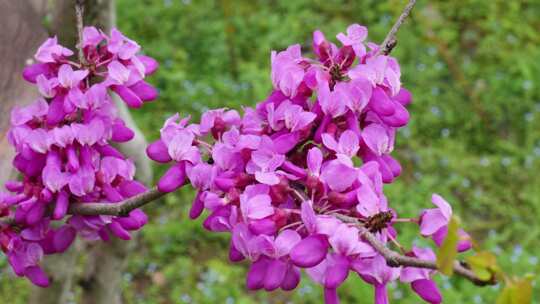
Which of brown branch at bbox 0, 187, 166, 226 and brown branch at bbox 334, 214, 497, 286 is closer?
brown branch at bbox 334, 214, 497, 286

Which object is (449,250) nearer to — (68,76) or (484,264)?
(484,264)

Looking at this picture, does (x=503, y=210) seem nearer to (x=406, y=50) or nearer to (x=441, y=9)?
(x=406, y=50)

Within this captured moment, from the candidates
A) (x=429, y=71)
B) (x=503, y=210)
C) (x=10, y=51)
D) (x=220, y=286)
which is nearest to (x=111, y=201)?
(x=10, y=51)

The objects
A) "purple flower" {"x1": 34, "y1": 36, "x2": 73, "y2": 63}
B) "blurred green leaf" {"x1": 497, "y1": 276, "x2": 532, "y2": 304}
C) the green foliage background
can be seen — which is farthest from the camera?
the green foliage background

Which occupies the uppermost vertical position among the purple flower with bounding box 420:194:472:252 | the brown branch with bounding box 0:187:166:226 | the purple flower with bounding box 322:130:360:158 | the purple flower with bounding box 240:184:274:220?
the purple flower with bounding box 322:130:360:158

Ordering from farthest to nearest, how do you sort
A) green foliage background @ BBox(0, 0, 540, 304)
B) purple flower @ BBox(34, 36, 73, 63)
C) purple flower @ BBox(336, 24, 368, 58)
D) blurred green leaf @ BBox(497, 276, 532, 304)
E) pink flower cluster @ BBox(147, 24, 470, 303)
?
green foliage background @ BBox(0, 0, 540, 304) → purple flower @ BBox(34, 36, 73, 63) → purple flower @ BBox(336, 24, 368, 58) → pink flower cluster @ BBox(147, 24, 470, 303) → blurred green leaf @ BBox(497, 276, 532, 304)

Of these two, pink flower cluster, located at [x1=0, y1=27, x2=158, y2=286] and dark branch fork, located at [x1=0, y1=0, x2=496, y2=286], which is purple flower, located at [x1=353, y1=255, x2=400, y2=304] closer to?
dark branch fork, located at [x1=0, y1=0, x2=496, y2=286]

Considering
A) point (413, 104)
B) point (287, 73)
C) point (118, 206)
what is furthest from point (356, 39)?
point (413, 104)

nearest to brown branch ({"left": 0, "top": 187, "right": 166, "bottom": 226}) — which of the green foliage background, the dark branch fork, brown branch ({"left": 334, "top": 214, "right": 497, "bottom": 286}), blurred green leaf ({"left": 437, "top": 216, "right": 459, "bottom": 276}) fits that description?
the dark branch fork

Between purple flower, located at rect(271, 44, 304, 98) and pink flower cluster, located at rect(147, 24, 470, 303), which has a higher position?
Answer: purple flower, located at rect(271, 44, 304, 98)
